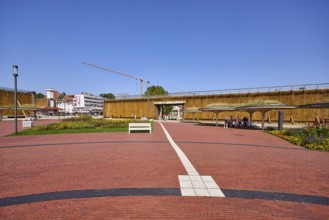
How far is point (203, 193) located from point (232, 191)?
0.73 m

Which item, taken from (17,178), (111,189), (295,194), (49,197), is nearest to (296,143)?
(295,194)

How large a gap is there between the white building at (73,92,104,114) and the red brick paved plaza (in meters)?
98.4

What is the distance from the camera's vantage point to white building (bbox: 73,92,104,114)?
107 m

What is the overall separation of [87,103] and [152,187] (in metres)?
139

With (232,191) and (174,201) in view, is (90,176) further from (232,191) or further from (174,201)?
(232,191)

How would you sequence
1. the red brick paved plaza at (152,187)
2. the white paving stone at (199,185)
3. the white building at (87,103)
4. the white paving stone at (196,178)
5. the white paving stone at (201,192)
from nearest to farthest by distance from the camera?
the red brick paved plaza at (152,187) → the white paving stone at (201,192) → the white paving stone at (199,185) → the white paving stone at (196,178) → the white building at (87,103)

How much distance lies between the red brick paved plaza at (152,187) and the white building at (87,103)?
98.4 meters

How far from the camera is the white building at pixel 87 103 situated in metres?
107

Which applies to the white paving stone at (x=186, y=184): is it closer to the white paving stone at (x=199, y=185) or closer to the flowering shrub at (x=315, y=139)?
the white paving stone at (x=199, y=185)

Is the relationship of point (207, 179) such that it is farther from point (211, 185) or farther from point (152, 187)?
point (152, 187)

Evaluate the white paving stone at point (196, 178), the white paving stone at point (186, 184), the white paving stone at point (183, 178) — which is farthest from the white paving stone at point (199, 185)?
the white paving stone at point (183, 178)

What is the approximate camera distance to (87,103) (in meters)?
133

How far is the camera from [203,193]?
448 centimetres

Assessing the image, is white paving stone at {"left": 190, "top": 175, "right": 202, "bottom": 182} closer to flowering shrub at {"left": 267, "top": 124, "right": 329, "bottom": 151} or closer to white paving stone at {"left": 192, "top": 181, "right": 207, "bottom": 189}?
white paving stone at {"left": 192, "top": 181, "right": 207, "bottom": 189}
